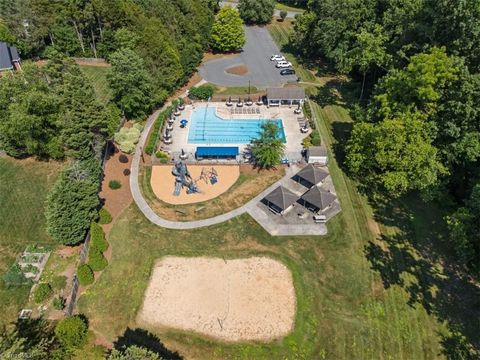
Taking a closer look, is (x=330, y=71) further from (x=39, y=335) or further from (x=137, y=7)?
(x=39, y=335)

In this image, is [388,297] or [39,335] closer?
[39,335]

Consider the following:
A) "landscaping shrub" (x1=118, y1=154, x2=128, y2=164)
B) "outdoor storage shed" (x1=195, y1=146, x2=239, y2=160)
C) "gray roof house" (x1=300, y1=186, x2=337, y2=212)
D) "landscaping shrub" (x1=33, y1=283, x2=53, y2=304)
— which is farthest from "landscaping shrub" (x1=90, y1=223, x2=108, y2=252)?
"gray roof house" (x1=300, y1=186, x2=337, y2=212)

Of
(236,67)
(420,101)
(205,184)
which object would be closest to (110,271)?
(205,184)

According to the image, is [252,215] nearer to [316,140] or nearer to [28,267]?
[316,140]

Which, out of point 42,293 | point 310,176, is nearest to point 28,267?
point 42,293

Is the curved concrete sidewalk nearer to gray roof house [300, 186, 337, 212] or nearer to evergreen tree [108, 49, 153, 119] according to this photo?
gray roof house [300, 186, 337, 212]
